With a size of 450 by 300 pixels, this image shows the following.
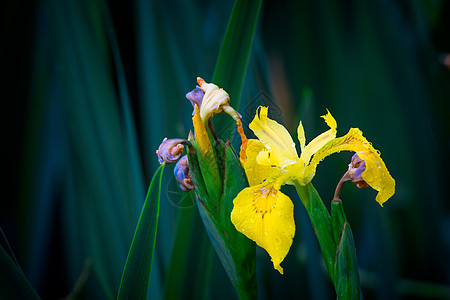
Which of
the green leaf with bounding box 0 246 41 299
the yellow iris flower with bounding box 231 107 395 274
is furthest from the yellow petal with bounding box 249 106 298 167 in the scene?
the green leaf with bounding box 0 246 41 299

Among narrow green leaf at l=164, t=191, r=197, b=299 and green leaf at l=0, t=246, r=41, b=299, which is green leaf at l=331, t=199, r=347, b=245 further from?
green leaf at l=0, t=246, r=41, b=299

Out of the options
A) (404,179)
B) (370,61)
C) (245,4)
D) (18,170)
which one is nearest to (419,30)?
(370,61)

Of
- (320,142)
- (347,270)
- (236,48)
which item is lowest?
(347,270)

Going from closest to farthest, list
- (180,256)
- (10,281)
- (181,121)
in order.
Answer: (10,281) → (180,256) → (181,121)

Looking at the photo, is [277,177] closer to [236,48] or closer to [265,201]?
[265,201]

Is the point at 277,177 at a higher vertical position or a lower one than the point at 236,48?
lower

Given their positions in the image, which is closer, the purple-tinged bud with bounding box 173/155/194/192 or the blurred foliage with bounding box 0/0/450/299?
the purple-tinged bud with bounding box 173/155/194/192

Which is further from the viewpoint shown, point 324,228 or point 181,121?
point 181,121

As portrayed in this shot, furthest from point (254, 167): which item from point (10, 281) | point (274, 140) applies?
point (10, 281)
